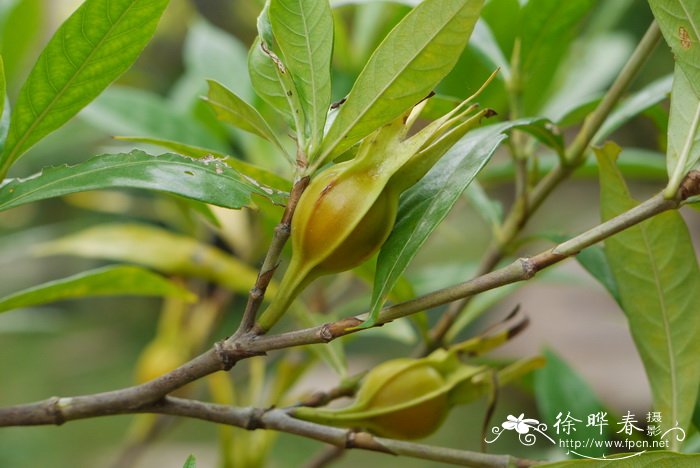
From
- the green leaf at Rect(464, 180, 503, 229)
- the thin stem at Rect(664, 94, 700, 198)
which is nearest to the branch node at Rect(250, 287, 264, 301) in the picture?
the thin stem at Rect(664, 94, 700, 198)

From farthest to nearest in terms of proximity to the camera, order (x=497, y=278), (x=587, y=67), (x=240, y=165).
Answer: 1. (x=587, y=67)
2. (x=240, y=165)
3. (x=497, y=278)

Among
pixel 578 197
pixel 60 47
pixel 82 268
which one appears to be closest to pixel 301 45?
pixel 60 47

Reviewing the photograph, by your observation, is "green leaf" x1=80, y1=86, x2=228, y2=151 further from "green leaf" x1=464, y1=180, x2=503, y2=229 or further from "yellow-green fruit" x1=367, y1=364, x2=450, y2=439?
"yellow-green fruit" x1=367, y1=364, x2=450, y2=439

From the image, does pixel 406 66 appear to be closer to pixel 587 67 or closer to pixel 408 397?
pixel 408 397

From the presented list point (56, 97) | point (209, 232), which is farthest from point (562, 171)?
point (209, 232)

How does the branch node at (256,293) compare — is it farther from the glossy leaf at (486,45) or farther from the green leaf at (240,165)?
the glossy leaf at (486,45)

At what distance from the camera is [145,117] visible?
82 centimetres

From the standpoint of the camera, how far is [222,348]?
40 centimetres

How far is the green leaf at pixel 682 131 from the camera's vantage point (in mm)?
420

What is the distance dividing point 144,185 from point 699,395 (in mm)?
448

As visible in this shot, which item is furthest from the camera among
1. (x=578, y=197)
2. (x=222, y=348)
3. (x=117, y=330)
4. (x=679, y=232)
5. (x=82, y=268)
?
(x=578, y=197)

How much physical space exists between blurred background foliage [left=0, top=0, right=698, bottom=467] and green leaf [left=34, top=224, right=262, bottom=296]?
0.11 feet

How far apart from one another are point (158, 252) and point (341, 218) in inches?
21.1

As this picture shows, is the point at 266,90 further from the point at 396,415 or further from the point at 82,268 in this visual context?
the point at 82,268
